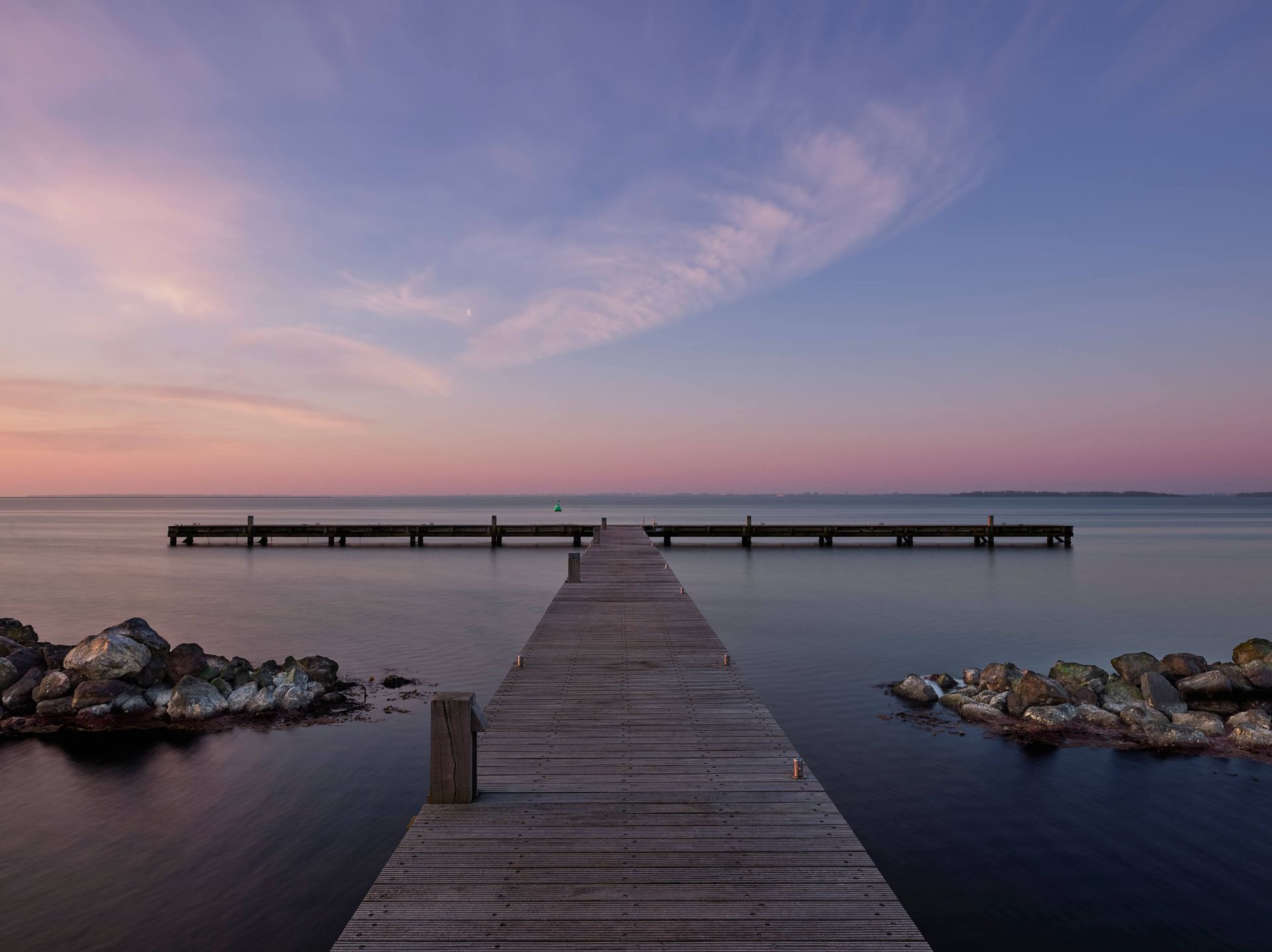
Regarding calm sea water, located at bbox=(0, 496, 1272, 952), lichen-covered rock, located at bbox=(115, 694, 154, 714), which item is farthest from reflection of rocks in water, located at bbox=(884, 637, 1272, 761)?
lichen-covered rock, located at bbox=(115, 694, 154, 714)

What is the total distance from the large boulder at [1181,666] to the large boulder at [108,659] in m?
21.8

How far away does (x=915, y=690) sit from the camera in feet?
50.5

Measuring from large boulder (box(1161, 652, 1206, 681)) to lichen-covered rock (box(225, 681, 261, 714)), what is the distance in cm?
1948

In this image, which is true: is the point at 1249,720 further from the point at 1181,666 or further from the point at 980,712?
the point at 980,712

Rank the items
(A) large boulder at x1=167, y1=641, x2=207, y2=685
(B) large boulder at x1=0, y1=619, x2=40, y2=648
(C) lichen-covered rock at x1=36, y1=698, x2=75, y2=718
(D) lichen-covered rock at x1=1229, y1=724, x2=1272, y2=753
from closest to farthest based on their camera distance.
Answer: (D) lichen-covered rock at x1=1229, y1=724, x2=1272, y2=753 < (C) lichen-covered rock at x1=36, y1=698, x2=75, y2=718 < (A) large boulder at x1=167, y1=641, x2=207, y2=685 < (B) large boulder at x1=0, y1=619, x2=40, y2=648

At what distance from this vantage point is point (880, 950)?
461cm

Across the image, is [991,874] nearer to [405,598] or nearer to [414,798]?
[414,798]

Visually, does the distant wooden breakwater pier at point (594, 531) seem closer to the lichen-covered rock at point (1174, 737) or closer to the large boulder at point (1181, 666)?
the large boulder at point (1181, 666)

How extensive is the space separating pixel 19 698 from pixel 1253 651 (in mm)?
26154

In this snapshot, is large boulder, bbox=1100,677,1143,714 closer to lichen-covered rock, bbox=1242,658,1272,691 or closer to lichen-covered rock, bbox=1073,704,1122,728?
lichen-covered rock, bbox=1073,704,1122,728

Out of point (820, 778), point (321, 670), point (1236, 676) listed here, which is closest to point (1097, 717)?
point (1236, 676)

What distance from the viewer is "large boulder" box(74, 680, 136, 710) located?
13.5 meters

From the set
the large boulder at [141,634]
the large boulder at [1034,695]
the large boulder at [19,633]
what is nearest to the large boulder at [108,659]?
the large boulder at [141,634]

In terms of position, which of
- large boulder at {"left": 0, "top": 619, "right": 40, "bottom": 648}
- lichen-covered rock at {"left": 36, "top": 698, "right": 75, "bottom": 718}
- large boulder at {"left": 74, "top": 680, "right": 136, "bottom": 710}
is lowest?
lichen-covered rock at {"left": 36, "top": 698, "right": 75, "bottom": 718}
